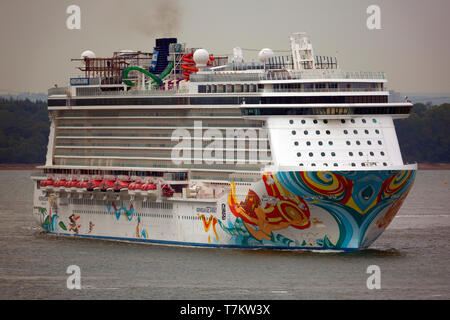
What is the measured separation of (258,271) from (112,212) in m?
14.7

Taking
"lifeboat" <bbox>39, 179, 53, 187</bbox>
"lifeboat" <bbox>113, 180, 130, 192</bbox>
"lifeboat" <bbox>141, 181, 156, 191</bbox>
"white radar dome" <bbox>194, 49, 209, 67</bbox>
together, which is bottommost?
"lifeboat" <bbox>141, 181, 156, 191</bbox>

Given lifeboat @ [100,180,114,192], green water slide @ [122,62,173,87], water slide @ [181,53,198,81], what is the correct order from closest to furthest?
lifeboat @ [100,180,114,192] → water slide @ [181,53,198,81] → green water slide @ [122,62,173,87]

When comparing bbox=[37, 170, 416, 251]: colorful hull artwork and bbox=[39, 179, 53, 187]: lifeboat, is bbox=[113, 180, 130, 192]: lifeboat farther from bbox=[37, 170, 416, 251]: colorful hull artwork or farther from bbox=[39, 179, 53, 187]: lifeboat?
bbox=[39, 179, 53, 187]: lifeboat

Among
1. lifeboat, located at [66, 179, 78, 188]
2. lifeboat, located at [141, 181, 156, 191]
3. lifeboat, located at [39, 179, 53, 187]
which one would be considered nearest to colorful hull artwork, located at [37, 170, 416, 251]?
lifeboat, located at [141, 181, 156, 191]

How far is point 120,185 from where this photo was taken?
6138cm

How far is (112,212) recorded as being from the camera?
62.6m

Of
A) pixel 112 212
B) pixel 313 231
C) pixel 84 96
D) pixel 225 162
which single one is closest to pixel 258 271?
pixel 313 231

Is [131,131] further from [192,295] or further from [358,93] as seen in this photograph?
[192,295]

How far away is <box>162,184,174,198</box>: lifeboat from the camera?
58469 mm

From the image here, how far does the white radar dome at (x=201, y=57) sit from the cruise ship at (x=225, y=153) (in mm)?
63

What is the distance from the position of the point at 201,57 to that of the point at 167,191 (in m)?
7.53

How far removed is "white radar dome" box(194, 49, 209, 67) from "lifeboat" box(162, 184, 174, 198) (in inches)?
274

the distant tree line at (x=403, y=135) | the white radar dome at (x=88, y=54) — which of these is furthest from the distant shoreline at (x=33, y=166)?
the white radar dome at (x=88, y=54)

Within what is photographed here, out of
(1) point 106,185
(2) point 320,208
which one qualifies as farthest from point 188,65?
(2) point 320,208
